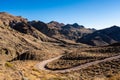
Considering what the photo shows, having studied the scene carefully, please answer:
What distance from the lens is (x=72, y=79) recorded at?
94.2 ft

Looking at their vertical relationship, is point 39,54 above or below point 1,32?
below

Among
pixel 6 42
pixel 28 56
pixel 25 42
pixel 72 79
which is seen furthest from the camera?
pixel 25 42

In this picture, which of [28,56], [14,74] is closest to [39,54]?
[28,56]

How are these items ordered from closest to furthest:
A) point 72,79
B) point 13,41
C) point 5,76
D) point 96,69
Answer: point 5,76, point 72,79, point 96,69, point 13,41

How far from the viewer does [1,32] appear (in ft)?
525

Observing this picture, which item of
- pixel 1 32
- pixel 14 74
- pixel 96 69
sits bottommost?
pixel 96 69

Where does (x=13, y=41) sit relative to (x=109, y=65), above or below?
above

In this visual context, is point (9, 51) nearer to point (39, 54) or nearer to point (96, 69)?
point (39, 54)

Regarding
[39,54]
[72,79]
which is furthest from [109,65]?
[39,54]

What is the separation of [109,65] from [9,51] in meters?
92.2

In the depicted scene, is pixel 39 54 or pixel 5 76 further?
pixel 39 54

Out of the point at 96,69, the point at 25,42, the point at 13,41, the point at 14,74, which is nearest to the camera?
the point at 14,74

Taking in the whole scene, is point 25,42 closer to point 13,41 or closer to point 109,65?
point 13,41

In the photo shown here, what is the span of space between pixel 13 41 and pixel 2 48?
2626cm
